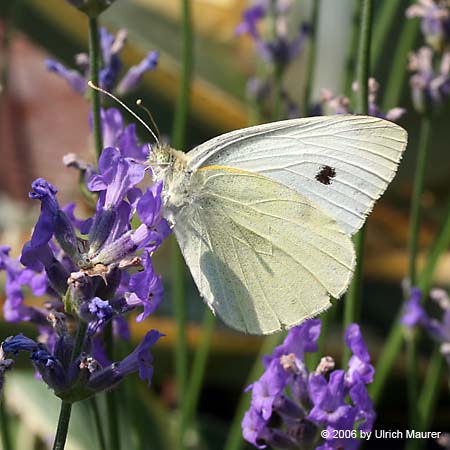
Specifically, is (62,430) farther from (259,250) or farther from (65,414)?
(259,250)

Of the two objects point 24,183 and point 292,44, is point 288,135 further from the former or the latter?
point 24,183

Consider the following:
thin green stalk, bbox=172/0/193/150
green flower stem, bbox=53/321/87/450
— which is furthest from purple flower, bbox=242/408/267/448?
thin green stalk, bbox=172/0/193/150

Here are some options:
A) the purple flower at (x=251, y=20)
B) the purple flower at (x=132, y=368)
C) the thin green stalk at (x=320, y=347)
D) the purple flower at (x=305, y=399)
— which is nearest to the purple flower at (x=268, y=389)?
the purple flower at (x=305, y=399)

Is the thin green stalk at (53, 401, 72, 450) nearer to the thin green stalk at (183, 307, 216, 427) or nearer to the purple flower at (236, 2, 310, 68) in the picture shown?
the thin green stalk at (183, 307, 216, 427)

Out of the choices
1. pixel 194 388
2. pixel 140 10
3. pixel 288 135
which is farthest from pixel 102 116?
pixel 140 10

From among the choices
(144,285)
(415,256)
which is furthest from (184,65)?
(144,285)

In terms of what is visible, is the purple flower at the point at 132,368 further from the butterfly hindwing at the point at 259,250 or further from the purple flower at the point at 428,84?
the purple flower at the point at 428,84

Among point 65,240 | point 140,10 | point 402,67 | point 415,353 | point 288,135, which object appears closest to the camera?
point 65,240
